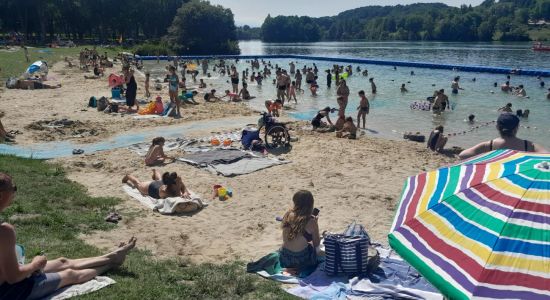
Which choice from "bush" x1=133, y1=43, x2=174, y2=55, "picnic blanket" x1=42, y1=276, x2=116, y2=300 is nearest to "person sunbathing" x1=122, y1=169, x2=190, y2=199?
"picnic blanket" x1=42, y1=276, x2=116, y2=300

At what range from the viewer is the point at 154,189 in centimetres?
848

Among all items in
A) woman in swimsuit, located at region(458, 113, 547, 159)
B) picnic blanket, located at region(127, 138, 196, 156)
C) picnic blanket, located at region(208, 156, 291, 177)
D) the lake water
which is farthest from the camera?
the lake water

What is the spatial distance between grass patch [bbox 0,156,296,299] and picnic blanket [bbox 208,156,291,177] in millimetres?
2674

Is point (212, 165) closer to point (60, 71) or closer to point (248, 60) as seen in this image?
point (60, 71)

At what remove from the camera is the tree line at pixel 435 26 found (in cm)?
Answer: 11062

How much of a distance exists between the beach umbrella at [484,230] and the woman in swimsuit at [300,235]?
1800mm

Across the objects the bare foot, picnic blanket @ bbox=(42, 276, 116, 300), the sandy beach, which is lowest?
the sandy beach

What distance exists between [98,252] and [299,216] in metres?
2.49

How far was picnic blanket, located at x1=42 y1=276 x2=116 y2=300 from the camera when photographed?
4449mm

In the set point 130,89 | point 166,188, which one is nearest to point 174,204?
point 166,188

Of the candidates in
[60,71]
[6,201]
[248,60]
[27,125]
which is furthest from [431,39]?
[6,201]

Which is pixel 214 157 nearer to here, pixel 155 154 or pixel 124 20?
pixel 155 154

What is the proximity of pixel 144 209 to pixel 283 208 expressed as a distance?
7.73ft

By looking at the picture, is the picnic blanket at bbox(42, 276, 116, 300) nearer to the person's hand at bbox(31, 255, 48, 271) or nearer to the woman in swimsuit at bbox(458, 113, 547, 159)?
the person's hand at bbox(31, 255, 48, 271)
